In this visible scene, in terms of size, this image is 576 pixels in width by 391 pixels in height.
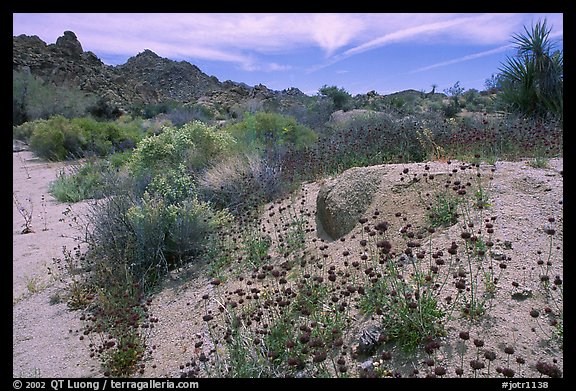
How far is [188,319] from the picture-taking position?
14.2 ft

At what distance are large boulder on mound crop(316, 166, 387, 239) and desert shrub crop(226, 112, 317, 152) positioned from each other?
16.1 ft

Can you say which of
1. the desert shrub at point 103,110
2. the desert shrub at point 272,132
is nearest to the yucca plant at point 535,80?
the desert shrub at point 272,132

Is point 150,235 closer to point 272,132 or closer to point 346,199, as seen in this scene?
point 346,199

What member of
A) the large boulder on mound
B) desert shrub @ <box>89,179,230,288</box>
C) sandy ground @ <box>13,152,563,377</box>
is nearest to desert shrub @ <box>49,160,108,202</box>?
sandy ground @ <box>13,152,563,377</box>

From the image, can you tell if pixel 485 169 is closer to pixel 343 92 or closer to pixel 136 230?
pixel 136 230

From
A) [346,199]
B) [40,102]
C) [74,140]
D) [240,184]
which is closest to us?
[346,199]

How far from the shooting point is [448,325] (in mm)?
2932

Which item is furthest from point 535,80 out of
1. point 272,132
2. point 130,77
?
point 130,77

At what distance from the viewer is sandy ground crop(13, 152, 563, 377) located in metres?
2.80

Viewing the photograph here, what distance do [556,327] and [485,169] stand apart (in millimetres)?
2588

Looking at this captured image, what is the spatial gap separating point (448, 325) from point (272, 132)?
9489 millimetres

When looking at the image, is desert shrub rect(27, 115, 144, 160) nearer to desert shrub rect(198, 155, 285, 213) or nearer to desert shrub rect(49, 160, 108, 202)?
desert shrub rect(49, 160, 108, 202)

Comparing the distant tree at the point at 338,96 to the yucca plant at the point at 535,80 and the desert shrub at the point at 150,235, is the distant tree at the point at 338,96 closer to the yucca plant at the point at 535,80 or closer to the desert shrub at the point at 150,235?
the yucca plant at the point at 535,80
